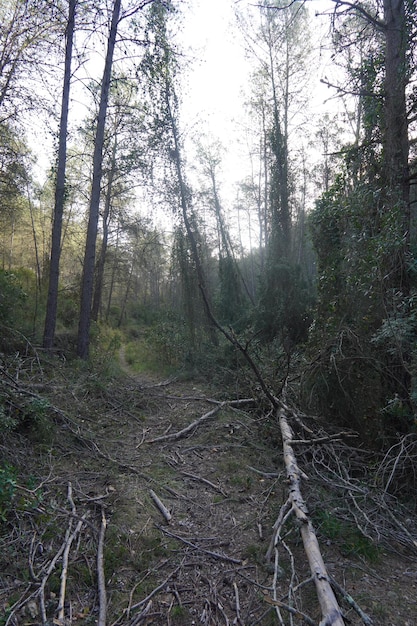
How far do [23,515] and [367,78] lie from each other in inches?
260

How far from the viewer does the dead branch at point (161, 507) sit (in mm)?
3676

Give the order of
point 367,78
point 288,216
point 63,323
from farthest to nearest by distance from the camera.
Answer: point 288,216
point 63,323
point 367,78

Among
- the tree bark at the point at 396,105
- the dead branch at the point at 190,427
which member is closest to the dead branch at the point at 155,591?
the dead branch at the point at 190,427

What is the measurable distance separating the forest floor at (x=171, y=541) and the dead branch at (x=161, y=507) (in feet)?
0.06

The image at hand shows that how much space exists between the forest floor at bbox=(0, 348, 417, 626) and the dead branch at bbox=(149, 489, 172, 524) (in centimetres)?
2

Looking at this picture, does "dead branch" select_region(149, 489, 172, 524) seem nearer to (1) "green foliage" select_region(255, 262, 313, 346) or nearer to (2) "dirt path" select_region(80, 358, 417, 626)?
(2) "dirt path" select_region(80, 358, 417, 626)

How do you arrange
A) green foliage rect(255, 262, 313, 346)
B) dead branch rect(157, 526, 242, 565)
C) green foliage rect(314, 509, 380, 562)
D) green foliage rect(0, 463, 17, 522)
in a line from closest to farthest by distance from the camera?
green foliage rect(0, 463, 17, 522) → dead branch rect(157, 526, 242, 565) → green foliage rect(314, 509, 380, 562) → green foliage rect(255, 262, 313, 346)

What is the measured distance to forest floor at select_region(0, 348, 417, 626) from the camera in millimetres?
2584

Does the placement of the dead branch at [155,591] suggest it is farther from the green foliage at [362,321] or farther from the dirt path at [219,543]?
the green foliage at [362,321]

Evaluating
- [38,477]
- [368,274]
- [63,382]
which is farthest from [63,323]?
[368,274]

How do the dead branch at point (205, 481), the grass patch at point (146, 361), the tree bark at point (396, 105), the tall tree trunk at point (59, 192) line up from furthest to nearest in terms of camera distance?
the grass patch at point (146, 361), the tall tree trunk at point (59, 192), the tree bark at point (396, 105), the dead branch at point (205, 481)

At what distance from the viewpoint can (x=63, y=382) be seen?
6.62 m

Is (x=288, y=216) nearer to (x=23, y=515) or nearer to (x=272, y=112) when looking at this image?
(x=272, y=112)

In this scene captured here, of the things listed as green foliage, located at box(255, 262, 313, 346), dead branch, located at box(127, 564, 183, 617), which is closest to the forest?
dead branch, located at box(127, 564, 183, 617)
